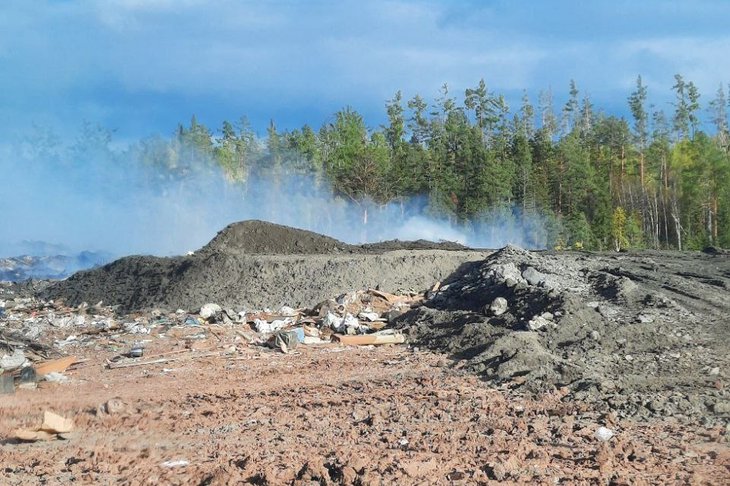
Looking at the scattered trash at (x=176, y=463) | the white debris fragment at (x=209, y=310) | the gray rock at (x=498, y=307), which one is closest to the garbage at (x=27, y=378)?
the scattered trash at (x=176, y=463)

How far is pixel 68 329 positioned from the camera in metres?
14.8

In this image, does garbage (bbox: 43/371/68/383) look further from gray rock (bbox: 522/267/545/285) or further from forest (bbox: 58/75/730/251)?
forest (bbox: 58/75/730/251)

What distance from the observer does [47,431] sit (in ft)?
22.3

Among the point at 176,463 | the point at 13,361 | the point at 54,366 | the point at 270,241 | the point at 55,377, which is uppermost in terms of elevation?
the point at 270,241

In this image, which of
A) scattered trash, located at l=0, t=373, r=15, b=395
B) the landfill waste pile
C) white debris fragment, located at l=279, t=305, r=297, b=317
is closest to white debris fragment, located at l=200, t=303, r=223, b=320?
the landfill waste pile

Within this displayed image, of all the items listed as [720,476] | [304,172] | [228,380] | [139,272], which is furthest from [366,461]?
[304,172]

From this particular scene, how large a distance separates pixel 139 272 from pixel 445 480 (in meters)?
15.8

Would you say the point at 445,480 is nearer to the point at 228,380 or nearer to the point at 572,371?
the point at 572,371

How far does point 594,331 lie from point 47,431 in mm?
7460

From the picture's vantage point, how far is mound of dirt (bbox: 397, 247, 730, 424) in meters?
7.88

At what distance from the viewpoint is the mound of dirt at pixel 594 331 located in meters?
7.88

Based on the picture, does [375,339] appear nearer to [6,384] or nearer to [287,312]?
[287,312]

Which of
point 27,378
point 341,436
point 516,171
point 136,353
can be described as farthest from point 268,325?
point 516,171

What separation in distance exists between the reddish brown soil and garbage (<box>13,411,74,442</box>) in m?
0.11
